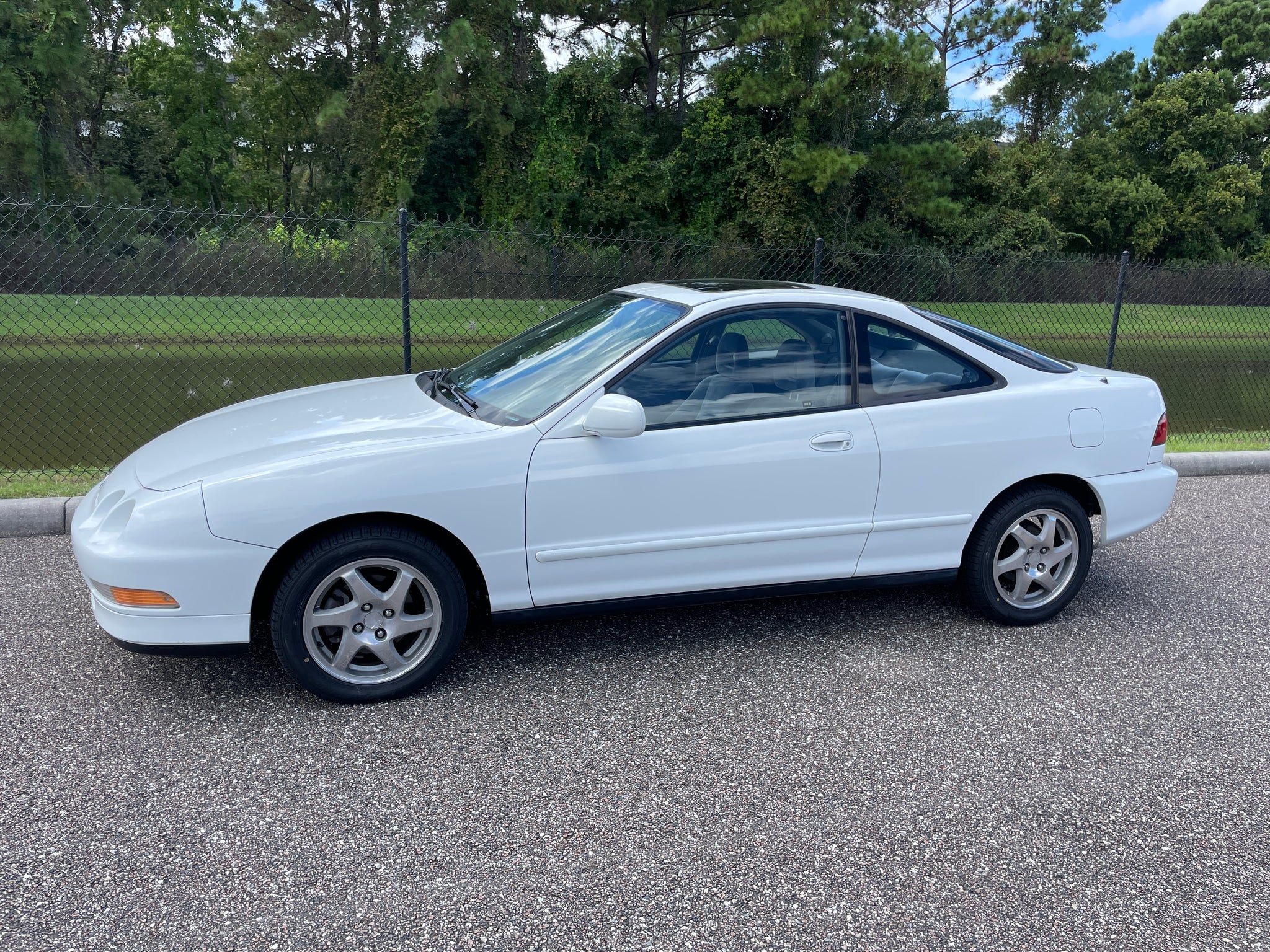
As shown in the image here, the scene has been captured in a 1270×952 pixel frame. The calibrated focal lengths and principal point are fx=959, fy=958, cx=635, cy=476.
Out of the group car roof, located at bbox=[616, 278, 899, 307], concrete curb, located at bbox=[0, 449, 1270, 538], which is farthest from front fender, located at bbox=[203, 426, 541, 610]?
concrete curb, located at bbox=[0, 449, 1270, 538]

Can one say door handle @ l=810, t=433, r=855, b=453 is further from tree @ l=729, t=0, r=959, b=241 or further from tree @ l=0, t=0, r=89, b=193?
tree @ l=0, t=0, r=89, b=193

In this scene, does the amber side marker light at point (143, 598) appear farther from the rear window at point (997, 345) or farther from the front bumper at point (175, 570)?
the rear window at point (997, 345)

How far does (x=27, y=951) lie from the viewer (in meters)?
2.27

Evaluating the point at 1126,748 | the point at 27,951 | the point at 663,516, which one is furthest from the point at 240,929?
the point at 1126,748

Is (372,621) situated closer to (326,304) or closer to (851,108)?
(326,304)

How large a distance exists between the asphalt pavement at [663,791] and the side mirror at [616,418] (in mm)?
1033

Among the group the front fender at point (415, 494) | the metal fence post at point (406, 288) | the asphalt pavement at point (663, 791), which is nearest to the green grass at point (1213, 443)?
→ the asphalt pavement at point (663, 791)

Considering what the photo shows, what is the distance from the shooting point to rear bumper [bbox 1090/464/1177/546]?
4391 millimetres

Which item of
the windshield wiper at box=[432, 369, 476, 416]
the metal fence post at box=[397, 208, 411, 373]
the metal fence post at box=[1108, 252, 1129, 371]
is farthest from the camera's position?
the metal fence post at box=[1108, 252, 1129, 371]

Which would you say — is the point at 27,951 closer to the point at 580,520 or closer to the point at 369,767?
the point at 369,767

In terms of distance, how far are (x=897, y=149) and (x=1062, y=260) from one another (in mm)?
22084

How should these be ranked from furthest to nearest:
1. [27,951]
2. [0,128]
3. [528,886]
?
[0,128] < [528,886] < [27,951]

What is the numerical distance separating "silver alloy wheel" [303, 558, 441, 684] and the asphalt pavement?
170 millimetres

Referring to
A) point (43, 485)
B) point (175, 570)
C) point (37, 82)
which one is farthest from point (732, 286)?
point (37, 82)
